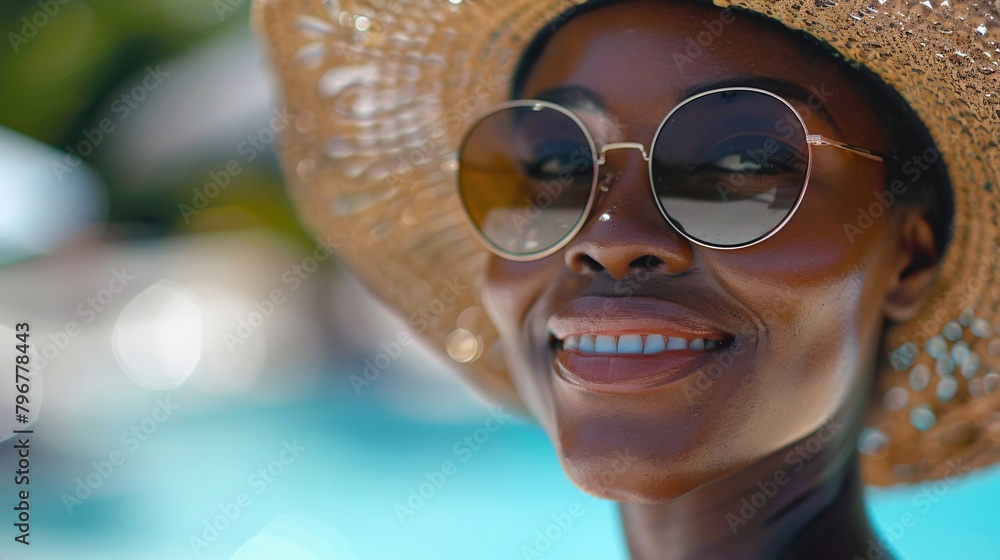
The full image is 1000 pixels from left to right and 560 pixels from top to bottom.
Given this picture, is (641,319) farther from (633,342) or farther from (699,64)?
(699,64)

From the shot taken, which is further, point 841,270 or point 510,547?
point 510,547

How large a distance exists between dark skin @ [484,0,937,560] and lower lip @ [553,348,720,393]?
2 cm

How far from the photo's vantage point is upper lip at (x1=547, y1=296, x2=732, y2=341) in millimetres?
1413

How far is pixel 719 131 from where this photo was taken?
1375 mm

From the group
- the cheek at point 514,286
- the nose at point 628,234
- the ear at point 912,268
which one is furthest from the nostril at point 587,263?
the ear at point 912,268

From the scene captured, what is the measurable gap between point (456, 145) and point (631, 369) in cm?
95

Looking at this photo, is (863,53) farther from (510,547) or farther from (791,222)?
(510,547)

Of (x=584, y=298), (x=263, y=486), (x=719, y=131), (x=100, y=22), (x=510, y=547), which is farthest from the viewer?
(x=100, y=22)

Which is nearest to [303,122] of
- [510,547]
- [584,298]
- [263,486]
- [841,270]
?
[584,298]

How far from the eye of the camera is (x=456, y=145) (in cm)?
221

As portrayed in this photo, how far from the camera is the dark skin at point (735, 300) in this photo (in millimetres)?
1413

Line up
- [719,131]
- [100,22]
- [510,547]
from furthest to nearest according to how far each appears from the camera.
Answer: [100,22] → [510,547] → [719,131]

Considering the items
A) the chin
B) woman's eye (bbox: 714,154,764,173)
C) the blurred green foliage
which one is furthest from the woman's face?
the blurred green foliage

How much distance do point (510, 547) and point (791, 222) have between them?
4.14 metres
